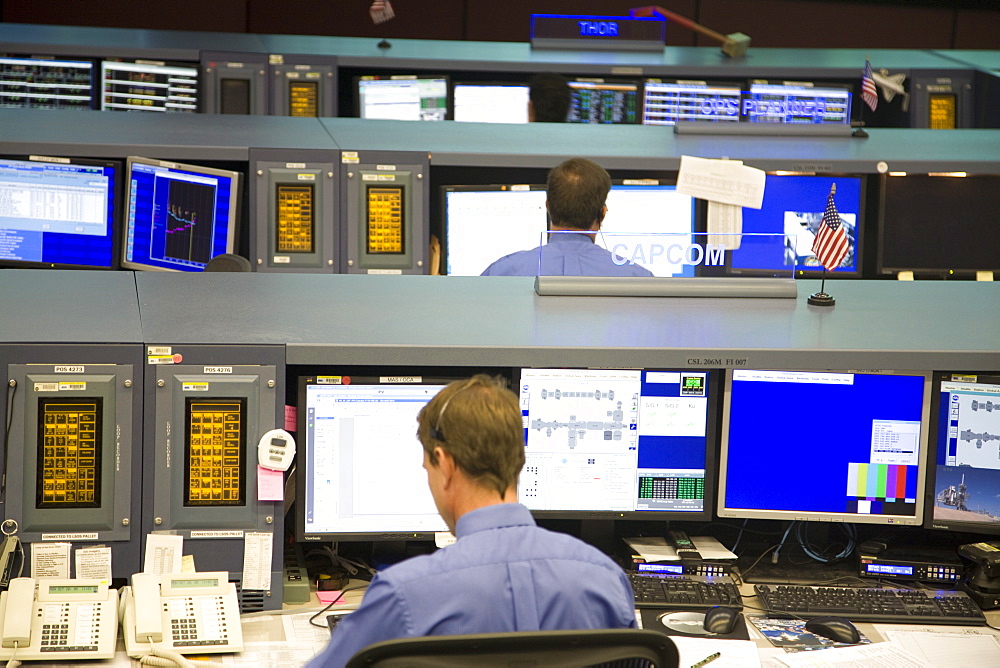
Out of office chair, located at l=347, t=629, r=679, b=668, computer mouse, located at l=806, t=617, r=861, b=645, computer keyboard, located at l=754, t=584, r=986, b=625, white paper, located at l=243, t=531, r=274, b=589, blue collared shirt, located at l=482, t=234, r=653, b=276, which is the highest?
blue collared shirt, located at l=482, t=234, r=653, b=276

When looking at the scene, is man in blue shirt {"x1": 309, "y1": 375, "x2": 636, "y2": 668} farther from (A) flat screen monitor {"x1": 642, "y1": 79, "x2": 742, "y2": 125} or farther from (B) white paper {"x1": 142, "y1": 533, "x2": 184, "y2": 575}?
(A) flat screen monitor {"x1": 642, "y1": 79, "x2": 742, "y2": 125}

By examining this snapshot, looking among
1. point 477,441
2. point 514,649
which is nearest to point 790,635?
point 477,441

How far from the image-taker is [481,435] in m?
1.82

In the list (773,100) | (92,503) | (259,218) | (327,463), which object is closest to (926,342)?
(327,463)

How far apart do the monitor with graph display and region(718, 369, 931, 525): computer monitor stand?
184 cm

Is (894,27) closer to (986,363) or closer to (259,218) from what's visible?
(259,218)

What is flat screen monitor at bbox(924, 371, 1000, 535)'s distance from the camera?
270cm

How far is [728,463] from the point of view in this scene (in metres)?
2.74

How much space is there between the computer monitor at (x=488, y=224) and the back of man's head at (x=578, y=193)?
56 cm

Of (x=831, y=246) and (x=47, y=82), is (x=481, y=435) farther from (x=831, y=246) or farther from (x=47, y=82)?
(x=47, y=82)

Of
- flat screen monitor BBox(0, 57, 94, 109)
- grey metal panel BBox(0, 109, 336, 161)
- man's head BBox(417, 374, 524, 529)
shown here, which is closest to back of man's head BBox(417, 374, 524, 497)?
man's head BBox(417, 374, 524, 529)

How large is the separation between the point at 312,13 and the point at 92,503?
25.1 ft

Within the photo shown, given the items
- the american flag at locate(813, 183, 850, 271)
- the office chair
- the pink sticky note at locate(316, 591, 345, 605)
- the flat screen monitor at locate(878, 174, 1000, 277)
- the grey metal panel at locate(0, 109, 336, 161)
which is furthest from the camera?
the flat screen monitor at locate(878, 174, 1000, 277)

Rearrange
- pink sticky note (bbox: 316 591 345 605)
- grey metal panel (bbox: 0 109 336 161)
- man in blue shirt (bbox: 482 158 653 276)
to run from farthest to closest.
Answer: grey metal panel (bbox: 0 109 336 161)
man in blue shirt (bbox: 482 158 653 276)
pink sticky note (bbox: 316 591 345 605)
